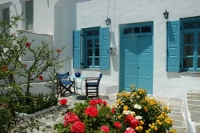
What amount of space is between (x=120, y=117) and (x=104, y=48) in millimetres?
5434

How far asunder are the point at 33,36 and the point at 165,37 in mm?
5143

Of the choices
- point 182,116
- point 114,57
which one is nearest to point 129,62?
point 114,57

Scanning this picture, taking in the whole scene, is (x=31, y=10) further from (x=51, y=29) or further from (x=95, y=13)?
(x=95, y=13)

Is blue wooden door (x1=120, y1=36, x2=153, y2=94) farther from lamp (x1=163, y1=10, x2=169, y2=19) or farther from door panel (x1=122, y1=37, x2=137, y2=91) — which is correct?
lamp (x1=163, y1=10, x2=169, y2=19)

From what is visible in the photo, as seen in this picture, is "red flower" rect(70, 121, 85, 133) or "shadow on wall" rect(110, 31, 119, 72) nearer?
"red flower" rect(70, 121, 85, 133)

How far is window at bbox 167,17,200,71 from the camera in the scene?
21.1ft

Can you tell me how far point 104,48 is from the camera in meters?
7.96

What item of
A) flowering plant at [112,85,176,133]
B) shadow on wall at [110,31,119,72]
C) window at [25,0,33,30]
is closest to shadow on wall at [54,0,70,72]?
window at [25,0,33,30]

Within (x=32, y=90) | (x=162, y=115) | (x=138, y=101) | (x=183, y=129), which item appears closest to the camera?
(x=162, y=115)

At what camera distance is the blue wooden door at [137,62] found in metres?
7.25

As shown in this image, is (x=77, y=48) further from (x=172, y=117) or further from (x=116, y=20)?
(x=172, y=117)

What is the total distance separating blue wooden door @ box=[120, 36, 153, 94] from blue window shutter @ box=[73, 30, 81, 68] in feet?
6.47

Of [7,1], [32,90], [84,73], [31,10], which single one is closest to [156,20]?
[84,73]

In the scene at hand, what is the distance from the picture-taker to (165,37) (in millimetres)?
6723
